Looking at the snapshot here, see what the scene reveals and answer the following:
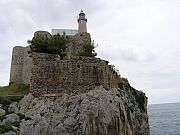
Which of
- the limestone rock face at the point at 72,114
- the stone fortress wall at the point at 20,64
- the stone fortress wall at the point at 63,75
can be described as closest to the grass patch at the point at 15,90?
the stone fortress wall at the point at 63,75

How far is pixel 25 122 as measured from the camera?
2155cm

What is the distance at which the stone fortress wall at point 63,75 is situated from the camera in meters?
25.0

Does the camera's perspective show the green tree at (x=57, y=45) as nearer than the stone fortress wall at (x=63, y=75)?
No

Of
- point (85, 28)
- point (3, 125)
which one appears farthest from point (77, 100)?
point (85, 28)

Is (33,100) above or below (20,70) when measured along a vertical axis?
below

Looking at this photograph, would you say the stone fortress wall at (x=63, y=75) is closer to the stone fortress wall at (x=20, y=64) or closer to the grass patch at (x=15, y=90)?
the grass patch at (x=15, y=90)

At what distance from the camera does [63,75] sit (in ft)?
83.8

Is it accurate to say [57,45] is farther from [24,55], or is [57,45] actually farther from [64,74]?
[24,55]

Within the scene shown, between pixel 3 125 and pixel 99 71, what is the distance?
966 centimetres

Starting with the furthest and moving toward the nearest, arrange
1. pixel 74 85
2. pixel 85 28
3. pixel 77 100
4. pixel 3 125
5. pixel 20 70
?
1. pixel 85 28
2. pixel 20 70
3. pixel 74 85
4. pixel 77 100
5. pixel 3 125

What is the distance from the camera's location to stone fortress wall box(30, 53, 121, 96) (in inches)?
983

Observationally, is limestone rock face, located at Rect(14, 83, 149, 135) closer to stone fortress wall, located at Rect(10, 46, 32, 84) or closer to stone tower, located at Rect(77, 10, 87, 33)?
stone fortress wall, located at Rect(10, 46, 32, 84)

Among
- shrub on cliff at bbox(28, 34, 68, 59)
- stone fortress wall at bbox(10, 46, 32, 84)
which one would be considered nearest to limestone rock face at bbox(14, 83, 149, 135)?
A: shrub on cliff at bbox(28, 34, 68, 59)

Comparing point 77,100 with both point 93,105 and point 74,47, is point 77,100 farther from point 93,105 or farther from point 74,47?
point 74,47
